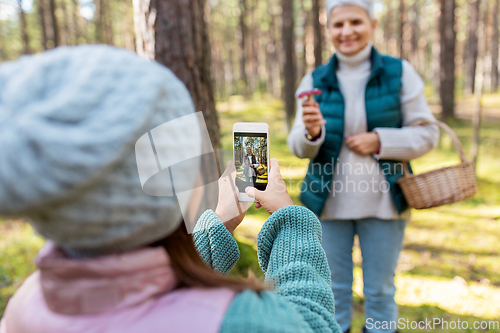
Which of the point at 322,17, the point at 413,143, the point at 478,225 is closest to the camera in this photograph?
the point at 413,143

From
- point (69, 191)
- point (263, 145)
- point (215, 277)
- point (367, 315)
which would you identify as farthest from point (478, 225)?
point (69, 191)

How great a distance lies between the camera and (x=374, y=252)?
2.31m

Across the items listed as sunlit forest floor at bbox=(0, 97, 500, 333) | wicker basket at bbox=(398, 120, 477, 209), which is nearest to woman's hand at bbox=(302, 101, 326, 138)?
wicker basket at bbox=(398, 120, 477, 209)

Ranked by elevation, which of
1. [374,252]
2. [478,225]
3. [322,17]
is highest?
[322,17]

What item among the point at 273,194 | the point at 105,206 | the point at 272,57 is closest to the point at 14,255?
the point at 273,194

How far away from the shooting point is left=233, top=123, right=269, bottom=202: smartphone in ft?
4.70

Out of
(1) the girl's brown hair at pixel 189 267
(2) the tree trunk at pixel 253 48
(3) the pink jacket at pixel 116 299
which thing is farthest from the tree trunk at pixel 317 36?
(2) the tree trunk at pixel 253 48

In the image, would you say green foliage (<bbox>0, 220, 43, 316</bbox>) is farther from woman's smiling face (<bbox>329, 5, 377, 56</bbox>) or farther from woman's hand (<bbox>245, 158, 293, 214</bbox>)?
woman's smiling face (<bbox>329, 5, 377, 56</bbox>)

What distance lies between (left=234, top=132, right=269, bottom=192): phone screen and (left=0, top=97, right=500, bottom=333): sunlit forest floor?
4.86 feet

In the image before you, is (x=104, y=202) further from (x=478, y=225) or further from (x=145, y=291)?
(x=478, y=225)

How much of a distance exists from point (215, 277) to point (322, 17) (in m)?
15.3

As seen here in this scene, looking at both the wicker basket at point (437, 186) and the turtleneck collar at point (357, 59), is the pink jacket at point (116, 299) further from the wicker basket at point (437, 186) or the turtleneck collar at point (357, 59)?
the turtleneck collar at point (357, 59)

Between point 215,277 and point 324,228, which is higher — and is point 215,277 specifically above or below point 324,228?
above

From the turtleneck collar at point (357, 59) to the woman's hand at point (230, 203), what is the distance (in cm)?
131
